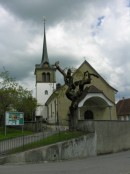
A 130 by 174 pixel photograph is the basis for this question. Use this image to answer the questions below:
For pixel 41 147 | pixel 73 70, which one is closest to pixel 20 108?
pixel 73 70

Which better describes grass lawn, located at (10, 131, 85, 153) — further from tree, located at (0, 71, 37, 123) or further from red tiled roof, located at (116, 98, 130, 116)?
red tiled roof, located at (116, 98, 130, 116)

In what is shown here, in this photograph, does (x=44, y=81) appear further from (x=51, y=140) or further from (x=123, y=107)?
(x=51, y=140)

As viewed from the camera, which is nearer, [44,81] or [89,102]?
[89,102]

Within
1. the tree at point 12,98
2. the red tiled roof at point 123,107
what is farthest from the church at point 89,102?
the red tiled roof at point 123,107

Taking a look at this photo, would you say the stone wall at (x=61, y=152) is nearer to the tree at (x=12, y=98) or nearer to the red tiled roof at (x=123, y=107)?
the tree at (x=12, y=98)

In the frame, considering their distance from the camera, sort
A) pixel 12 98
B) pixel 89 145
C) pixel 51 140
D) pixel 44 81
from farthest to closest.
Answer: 1. pixel 44 81
2. pixel 12 98
3. pixel 89 145
4. pixel 51 140

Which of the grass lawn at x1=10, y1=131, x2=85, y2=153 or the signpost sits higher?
the signpost

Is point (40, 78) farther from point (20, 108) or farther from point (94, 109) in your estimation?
point (20, 108)

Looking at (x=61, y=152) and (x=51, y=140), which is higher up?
(x=51, y=140)

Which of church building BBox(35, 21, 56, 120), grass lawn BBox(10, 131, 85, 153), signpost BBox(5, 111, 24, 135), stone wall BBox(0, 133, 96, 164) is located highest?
church building BBox(35, 21, 56, 120)

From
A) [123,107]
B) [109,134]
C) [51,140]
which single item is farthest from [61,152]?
[123,107]

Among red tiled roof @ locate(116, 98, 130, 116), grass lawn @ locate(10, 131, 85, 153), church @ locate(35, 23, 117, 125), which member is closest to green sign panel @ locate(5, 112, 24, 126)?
grass lawn @ locate(10, 131, 85, 153)

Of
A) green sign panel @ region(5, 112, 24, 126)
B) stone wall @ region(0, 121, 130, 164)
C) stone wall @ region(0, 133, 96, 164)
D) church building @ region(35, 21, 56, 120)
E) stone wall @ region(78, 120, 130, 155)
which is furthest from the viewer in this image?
church building @ region(35, 21, 56, 120)

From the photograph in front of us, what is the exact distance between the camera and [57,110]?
52.2 meters
